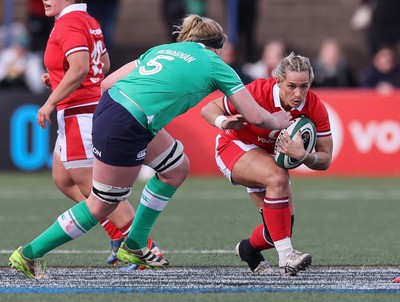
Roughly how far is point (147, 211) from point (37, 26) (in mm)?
11936

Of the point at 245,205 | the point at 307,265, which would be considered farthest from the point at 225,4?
the point at 307,265

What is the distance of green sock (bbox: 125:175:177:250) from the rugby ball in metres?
0.86

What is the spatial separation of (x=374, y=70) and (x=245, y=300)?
11.5 meters

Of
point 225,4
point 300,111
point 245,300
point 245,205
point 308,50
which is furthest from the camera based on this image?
point 308,50

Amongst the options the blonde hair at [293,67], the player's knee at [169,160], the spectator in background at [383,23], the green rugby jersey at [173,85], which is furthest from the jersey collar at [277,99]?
the spectator in background at [383,23]

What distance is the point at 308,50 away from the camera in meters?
20.5

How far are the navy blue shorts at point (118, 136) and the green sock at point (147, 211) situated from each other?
76 centimetres

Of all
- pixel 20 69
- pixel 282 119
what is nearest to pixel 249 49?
pixel 20 69

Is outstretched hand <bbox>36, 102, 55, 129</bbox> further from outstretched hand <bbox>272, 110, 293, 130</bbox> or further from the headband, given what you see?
outstretched hand <bbox>272, 110, 293, 130</bbox>

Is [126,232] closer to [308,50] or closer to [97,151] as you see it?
[97,151]

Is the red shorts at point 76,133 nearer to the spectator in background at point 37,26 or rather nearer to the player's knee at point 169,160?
the player's knee at point 169,160

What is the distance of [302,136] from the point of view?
7188 millimetres

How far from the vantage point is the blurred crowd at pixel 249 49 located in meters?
16.8

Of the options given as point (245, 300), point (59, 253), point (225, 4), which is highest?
point (245, 300)
